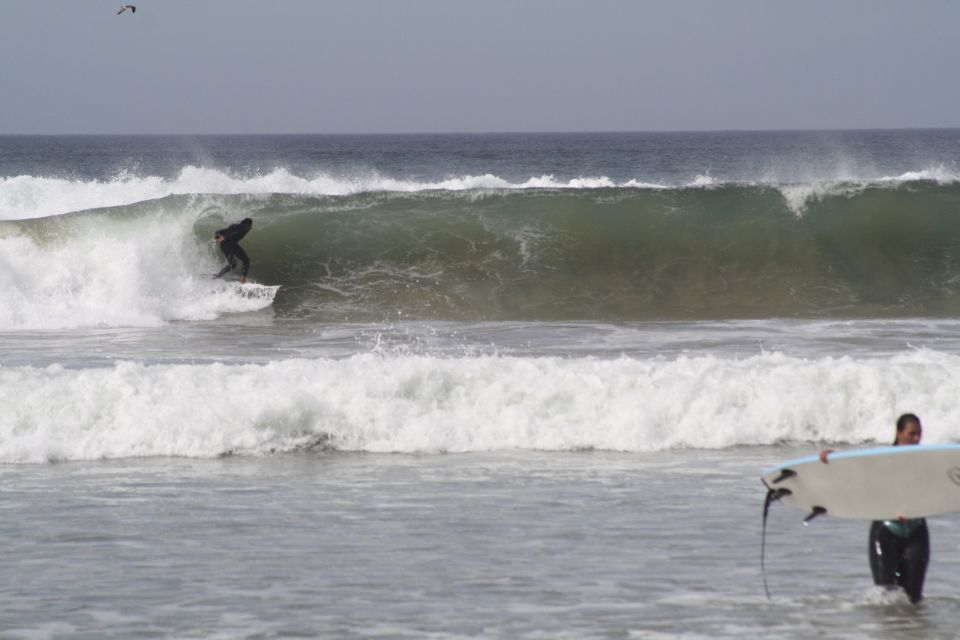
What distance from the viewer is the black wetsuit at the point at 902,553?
5.84 m

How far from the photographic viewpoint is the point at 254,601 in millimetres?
5984

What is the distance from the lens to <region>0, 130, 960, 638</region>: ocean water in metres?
6.09

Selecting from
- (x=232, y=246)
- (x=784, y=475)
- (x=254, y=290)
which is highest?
(x=232, y=246)

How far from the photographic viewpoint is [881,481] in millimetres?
5699

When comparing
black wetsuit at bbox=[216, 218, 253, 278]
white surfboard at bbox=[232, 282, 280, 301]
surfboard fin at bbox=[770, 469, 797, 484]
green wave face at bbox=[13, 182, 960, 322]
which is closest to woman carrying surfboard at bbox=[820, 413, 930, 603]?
surfboard fin at bbox=[770, 469, 797, 484]

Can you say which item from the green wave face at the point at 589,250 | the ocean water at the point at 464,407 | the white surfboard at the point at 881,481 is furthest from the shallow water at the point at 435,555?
the green wave face at the point at 589,250

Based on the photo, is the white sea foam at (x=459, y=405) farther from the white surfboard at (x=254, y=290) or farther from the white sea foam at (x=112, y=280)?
the white surfboard at (x=254, y=290)

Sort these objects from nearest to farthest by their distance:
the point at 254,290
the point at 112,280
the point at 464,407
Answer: the point at 464,407 → the point at 112,280 → the point at 254,290

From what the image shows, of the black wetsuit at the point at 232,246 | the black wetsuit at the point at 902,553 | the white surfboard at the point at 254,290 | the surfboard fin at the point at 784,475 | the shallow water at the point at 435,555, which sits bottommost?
the shallow water at the point at 435,555

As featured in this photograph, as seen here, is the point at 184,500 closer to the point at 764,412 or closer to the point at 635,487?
the point at 635,487

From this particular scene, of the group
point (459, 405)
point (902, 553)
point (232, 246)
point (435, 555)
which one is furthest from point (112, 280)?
point (902, 553)

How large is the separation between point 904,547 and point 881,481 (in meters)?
0.39

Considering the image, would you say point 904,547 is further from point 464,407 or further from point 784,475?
point 464,407

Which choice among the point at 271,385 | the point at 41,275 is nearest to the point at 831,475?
the point at 271,385
